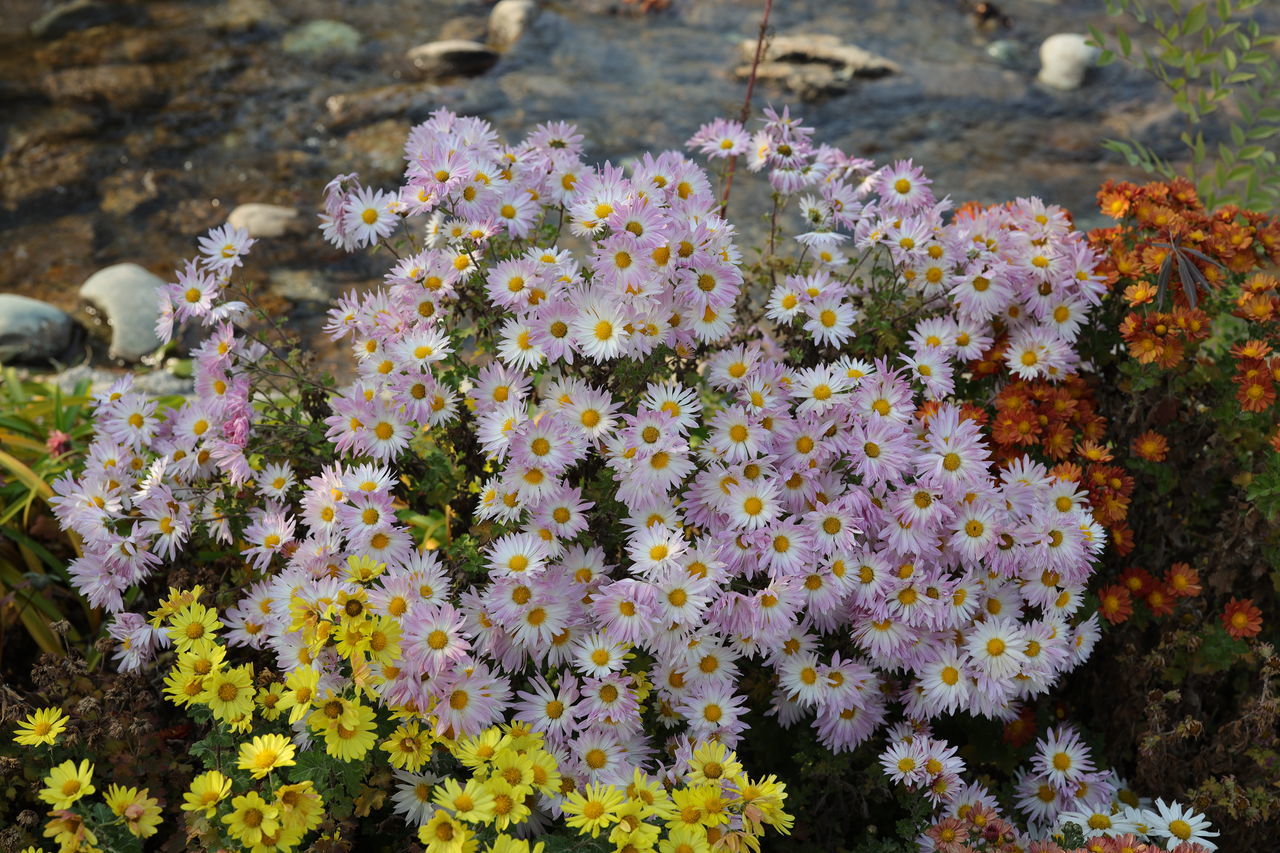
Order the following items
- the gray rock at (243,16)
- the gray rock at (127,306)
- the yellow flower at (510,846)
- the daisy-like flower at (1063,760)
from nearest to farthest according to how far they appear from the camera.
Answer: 1. the yellow flower at (510,846)
2. the daisy-like flower at (1063,760)
3. the gray rock at (127,306)
4. the gray rock at (243,16)

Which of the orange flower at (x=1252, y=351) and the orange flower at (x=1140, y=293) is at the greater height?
the orange flower at (x=1140, y=293)

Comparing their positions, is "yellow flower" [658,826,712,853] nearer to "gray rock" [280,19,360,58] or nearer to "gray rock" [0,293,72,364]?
"gray rock" [0,293,72,364]

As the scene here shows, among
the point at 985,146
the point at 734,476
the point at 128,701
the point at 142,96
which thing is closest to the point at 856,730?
the point at 734,476

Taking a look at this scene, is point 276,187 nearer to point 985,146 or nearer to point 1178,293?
point 985,146

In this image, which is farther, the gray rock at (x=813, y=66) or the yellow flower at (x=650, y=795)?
the gray rock at (x=813, y=66)

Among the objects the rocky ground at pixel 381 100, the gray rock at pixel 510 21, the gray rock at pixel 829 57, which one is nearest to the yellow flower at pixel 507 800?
the rocky ground at pixel 381 100

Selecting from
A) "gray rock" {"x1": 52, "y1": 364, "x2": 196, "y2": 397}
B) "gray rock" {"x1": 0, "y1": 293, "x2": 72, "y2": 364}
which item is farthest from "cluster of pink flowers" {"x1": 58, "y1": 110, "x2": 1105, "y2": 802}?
"gray rock" {"x1": 0, "y1": 293, "x2": 72, "y2": 364}

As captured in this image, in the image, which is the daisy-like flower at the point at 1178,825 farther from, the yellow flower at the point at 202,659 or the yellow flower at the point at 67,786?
the yellow flower at the point at 67,786
